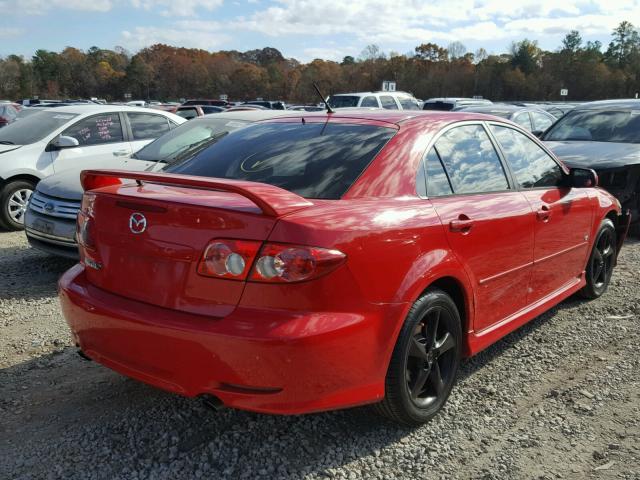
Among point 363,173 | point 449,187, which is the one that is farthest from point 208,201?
point 449,187

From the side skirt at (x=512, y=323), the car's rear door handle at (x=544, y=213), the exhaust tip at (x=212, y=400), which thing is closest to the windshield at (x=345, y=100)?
the side skirt at (x=512, y=323)

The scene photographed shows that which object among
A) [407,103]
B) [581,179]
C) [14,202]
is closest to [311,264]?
A: [581,179]

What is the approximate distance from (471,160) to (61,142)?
613 centimetres

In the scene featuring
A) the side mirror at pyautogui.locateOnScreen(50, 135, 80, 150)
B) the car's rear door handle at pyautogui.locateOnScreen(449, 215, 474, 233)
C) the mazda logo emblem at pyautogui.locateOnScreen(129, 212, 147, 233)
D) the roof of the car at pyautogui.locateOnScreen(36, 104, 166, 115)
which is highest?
the roof of the car at pyautogui.locateOnScreen(36, 104, 166, 115)

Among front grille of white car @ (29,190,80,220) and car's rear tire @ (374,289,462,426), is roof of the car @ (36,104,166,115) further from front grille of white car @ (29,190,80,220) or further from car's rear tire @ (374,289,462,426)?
car's rear tire @ (374,289,462,426)

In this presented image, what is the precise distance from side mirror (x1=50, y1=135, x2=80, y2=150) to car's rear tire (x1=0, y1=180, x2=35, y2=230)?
607mm

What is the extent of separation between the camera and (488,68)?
263ft

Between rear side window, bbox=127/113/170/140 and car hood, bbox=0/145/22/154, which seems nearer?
car hood, bbox=0/145/22/154

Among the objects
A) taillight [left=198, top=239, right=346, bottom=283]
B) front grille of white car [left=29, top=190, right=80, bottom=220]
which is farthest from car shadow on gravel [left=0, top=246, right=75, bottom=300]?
taillight [left=198, top=239, right=346, bottom=283]

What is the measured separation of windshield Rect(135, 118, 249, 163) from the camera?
22.1 ft

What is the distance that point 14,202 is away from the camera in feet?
25.3

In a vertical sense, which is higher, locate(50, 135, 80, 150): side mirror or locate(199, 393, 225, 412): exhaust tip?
locate(50, 135, 80, 150): side mirror

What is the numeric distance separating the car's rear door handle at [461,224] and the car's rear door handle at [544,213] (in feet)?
2.94

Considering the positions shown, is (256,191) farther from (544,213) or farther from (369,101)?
(369,101)
